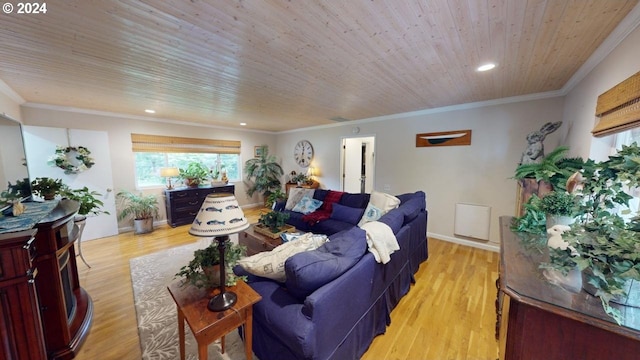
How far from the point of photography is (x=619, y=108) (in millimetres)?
1452

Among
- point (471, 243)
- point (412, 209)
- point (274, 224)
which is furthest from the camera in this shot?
point (471, 243)

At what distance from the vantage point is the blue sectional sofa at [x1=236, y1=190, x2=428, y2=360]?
3.79 ft

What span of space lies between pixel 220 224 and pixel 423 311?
2073mm

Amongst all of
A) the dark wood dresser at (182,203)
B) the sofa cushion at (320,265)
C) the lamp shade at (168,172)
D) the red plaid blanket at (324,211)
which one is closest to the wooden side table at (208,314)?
the sofa cushion at (320,265)

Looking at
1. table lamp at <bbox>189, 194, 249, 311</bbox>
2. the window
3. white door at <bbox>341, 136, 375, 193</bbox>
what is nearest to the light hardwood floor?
table lamp at <bbox>189, 194, 249, 311</bbox>

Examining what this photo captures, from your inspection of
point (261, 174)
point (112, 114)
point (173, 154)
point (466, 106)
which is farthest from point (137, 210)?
point (466, 106)

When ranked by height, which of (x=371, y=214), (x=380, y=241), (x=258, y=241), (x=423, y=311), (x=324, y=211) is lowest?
(x=423, y=311)

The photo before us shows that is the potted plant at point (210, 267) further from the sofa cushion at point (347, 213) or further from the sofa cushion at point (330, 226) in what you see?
the sofa cushion at point (347, 213)

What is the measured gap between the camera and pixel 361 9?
1278mm

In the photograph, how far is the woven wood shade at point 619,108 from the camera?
1.27 m

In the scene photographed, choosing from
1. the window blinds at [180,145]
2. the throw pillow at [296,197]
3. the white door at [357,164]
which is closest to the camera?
the throw pillow at [296,197]

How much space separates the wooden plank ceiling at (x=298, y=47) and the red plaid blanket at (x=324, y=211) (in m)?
1.70

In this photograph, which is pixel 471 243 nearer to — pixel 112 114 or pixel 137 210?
pixel 137 210

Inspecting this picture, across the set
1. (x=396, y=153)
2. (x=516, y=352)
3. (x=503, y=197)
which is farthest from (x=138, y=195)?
(x=503, y=197)
